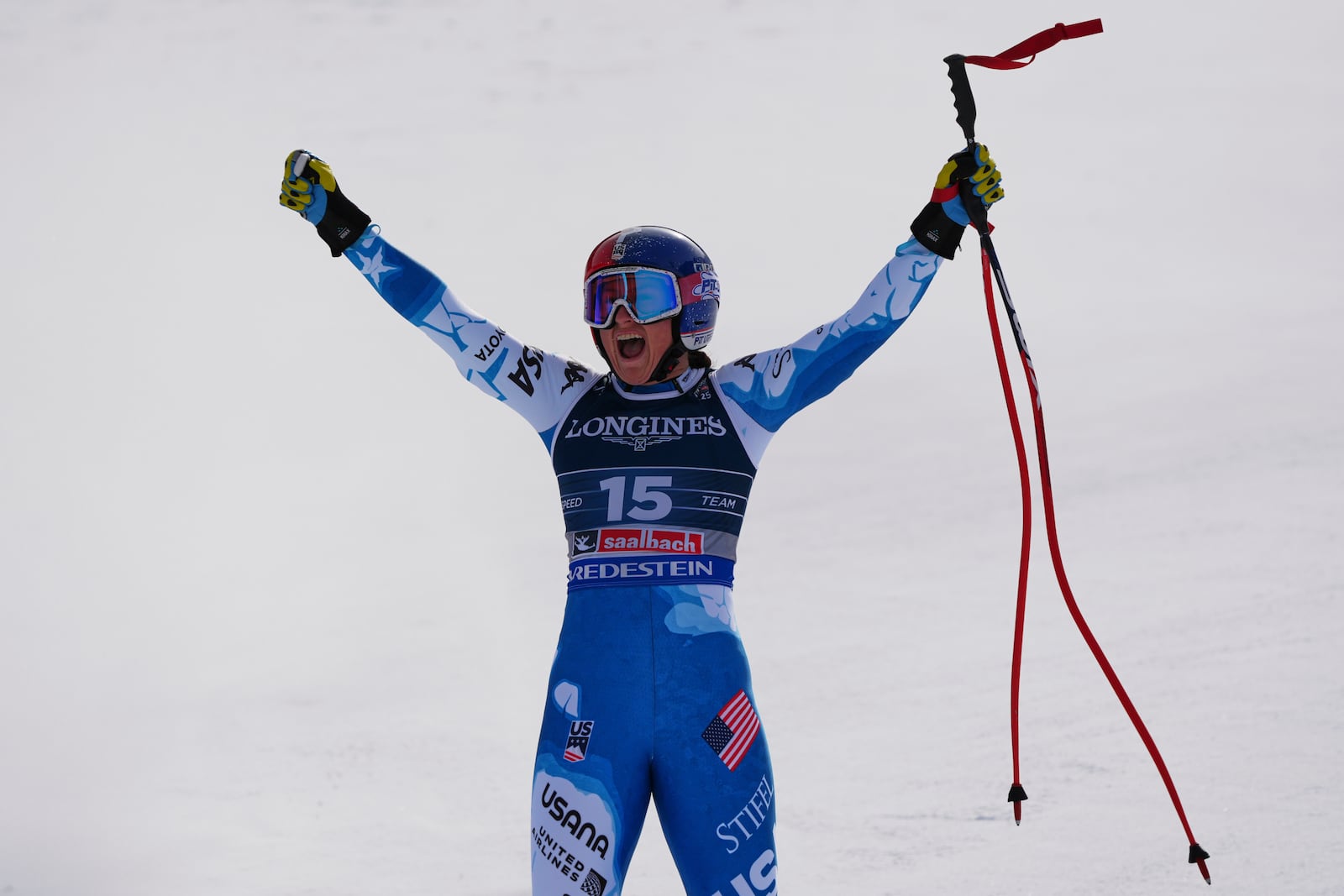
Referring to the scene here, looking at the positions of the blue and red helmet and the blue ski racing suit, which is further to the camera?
the blue and red helmet

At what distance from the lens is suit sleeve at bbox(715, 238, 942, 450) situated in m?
4.77

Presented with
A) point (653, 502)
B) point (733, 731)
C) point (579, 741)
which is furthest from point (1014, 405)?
point (579, 741)

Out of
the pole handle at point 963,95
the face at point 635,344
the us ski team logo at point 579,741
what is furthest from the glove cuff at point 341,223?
the pole handle at point 963,95

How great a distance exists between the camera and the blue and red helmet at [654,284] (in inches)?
188

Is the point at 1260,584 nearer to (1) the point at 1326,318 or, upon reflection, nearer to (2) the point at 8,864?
(1) the point at 1326,318

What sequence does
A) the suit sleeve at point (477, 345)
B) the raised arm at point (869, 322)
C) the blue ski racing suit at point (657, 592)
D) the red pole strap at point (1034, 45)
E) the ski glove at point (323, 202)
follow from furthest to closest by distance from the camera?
the ski glove at point (323, 202) → the suit sleeve at point (477, 345) → the red pole strap at point (1034, 45) → the raised arm at point (869, 322) → the blue ski racing suit at point (657, 592)

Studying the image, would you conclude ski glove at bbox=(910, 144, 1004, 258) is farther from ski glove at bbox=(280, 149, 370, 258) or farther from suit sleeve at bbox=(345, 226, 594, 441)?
ski glove at bbox=(280, 149, 370, 258)

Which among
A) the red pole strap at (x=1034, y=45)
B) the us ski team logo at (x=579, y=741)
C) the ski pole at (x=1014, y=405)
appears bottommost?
the us ski team logo at (x=579, y=741)

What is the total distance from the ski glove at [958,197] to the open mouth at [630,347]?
0.78 metres

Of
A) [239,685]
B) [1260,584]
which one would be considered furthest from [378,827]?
[1260,584]

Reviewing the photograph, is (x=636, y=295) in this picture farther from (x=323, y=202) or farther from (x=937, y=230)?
(x=323, y=202)

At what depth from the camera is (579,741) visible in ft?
14.8

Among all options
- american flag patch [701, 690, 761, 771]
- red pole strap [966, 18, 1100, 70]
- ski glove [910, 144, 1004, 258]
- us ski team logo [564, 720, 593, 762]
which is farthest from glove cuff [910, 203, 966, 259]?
us ski team logo [564, 720, 593, 762]

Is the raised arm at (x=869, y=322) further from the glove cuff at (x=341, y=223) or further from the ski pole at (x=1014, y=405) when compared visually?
the glove cuff at (x=341, y=223)
